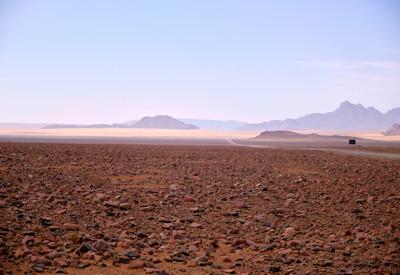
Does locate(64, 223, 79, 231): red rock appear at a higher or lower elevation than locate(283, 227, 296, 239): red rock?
higher

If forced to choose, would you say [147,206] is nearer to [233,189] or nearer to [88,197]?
[88,197]

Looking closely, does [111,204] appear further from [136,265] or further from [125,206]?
[136,265]

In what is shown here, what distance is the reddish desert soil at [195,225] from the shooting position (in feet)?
27.5

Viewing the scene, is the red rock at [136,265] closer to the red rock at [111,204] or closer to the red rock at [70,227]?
the red rock at [70,227]

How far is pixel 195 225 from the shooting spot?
1089 cm

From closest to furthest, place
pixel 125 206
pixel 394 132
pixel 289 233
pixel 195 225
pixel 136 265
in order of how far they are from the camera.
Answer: pixel 136 265 < pixel 289 233 < pixel 195 225 < pixel 125 206 < pixel 394 132

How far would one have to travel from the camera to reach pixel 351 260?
8703 mm

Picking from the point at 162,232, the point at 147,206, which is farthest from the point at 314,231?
the point at 147,206

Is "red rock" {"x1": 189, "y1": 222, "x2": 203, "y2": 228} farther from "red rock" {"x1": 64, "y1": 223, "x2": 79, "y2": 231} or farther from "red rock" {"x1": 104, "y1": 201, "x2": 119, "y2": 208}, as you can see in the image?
"red rock" {"x1": 64, "y1": 223, "x2": 79, "y2": 231}

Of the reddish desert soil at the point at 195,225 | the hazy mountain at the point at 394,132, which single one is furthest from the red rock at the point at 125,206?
the hazy mountain at the point at 394,132

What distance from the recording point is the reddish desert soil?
838 centimetres

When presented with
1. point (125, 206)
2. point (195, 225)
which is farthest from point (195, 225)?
point (125, 206)

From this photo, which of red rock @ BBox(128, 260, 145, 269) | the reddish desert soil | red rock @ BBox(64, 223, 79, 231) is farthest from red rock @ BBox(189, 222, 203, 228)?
red rock @ BBox(128, 260, 145, 269)

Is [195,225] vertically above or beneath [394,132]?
beneath
